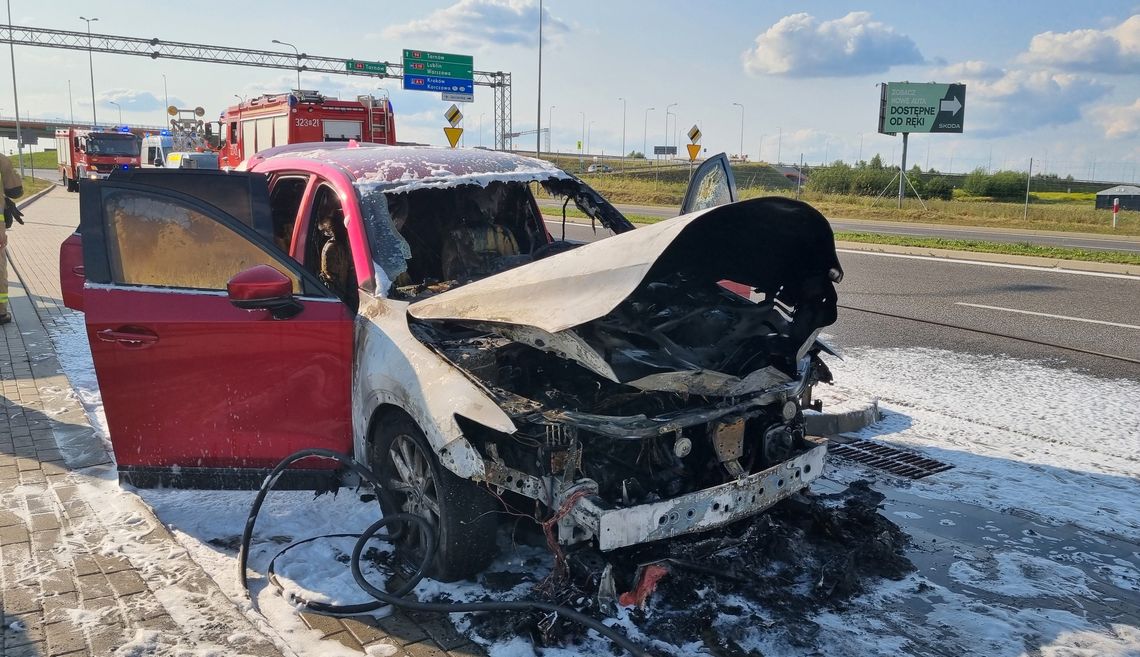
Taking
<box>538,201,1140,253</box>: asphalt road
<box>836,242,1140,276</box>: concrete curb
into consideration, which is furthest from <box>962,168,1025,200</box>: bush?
<box>836,242,1140,276</box>: concrete curb

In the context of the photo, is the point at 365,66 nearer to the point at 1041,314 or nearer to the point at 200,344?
the point at 1041,314

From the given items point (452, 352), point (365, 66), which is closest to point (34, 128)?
point (365, 66)

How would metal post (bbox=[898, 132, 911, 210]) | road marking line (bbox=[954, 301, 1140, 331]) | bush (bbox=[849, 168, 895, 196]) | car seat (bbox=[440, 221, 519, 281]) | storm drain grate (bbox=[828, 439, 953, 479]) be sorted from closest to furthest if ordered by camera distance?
1. car seat (bbox=[440, 221, 519, 281])
2. storm drain grate (bbox=[828, 439, 953, 479])
3. road marking line (bbox=[954, 301, 1140, 331])
4. metal post (bbox=[898, 132, 911, 210])
5. bush (bbox=[849, 168, 895, 196])

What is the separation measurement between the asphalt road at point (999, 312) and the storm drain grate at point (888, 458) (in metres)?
3.13

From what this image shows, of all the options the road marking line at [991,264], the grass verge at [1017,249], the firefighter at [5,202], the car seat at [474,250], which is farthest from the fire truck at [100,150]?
the car seat at [474,250]

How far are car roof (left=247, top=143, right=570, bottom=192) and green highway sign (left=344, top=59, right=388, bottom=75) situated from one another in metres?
42.6

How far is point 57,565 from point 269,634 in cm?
127

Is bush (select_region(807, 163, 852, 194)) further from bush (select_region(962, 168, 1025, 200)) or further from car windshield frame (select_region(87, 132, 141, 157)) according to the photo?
car windshield frame (select_region(87, 132, 141, 157))

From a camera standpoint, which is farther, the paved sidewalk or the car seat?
the car seat

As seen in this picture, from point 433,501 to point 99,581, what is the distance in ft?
5.06

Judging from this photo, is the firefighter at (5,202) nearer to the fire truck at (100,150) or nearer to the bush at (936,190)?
the fire truck at (100,150)

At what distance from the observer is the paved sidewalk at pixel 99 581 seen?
128 inches

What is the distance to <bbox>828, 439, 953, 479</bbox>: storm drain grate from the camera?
5.10 meters

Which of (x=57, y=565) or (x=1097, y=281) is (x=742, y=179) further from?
(x=57, y=565)
